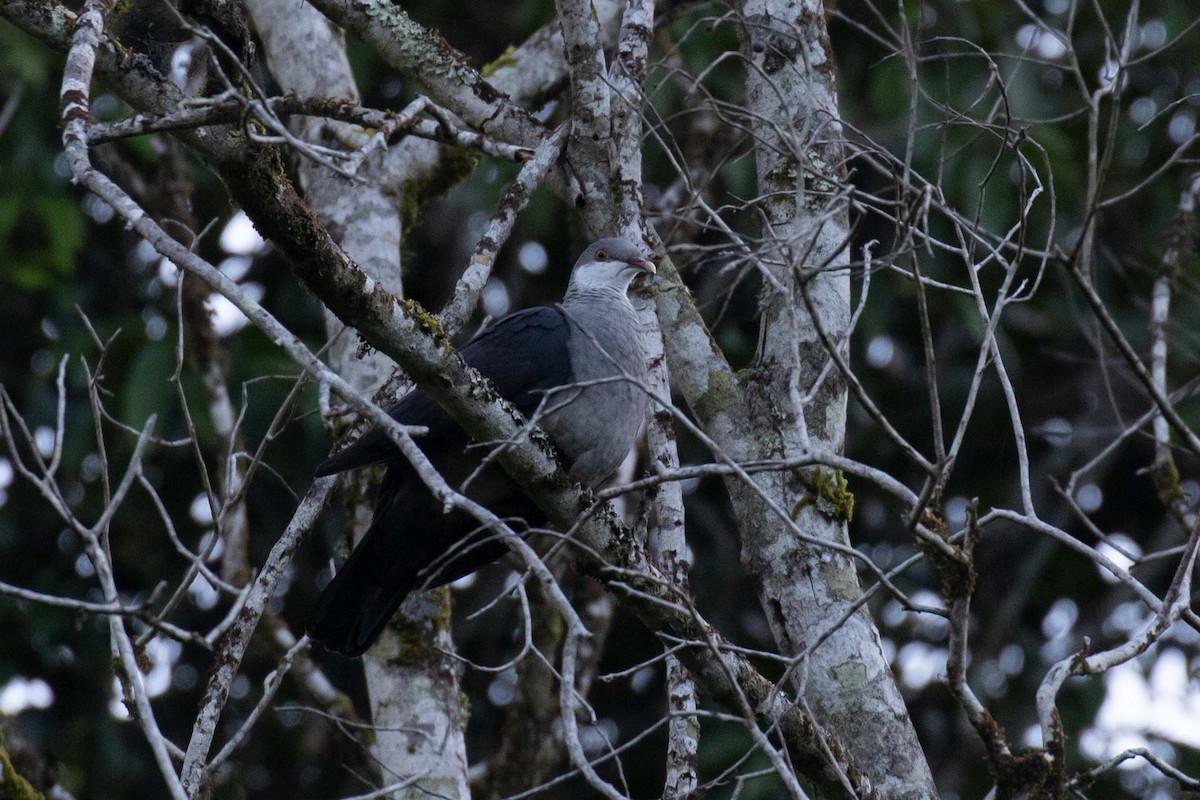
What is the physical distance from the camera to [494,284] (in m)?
8.19

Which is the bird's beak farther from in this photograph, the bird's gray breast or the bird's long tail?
the bird's long tail

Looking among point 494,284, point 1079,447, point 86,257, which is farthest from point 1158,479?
point 86,257

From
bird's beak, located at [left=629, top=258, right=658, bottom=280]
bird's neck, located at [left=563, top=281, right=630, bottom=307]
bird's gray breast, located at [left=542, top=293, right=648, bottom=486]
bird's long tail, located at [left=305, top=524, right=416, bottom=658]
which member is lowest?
bird's long tail, located at [left=305, top=524, right=416, bottom=658]

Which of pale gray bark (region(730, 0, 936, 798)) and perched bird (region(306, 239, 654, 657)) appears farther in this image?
perched bird (region(306, 239, 654, 657))

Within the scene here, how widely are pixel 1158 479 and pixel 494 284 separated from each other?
445cm

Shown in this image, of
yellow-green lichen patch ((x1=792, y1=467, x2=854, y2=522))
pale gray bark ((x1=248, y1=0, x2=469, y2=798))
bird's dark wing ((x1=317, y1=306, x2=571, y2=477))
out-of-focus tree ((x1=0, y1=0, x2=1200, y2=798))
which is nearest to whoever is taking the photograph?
out-of-focus tree ((x1=0, y1=0, x2=1200, y2=798))

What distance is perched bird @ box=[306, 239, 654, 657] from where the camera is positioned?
13.7 ft

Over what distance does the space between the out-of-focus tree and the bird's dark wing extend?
0.16 meters

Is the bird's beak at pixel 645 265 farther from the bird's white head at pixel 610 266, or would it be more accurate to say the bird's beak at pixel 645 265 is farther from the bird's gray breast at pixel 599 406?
the bird's gray breast at pixel 599 406

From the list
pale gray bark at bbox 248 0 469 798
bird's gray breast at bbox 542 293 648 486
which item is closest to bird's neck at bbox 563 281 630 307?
bird's gray breast at bbox 542 293 648 486

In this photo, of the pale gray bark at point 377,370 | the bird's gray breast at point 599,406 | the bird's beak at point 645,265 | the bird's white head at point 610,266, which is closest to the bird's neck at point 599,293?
the bird's white head at point 610,266

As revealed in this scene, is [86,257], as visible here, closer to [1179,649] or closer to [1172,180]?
[1172,180]

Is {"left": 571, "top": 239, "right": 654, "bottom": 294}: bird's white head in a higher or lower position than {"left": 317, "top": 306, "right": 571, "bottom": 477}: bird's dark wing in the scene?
higher

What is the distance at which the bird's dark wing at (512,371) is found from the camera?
14.1ft
